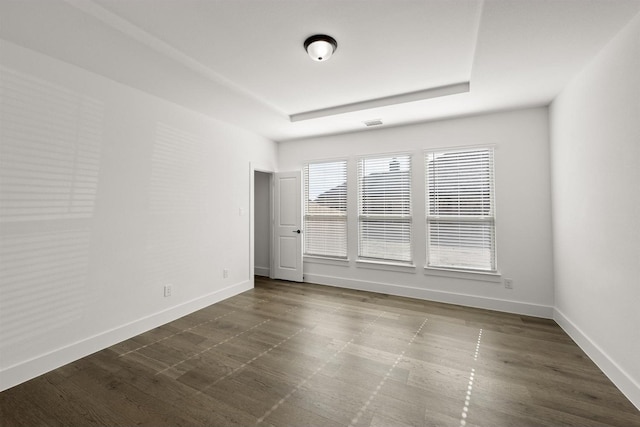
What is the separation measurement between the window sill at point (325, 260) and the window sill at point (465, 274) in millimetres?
1309

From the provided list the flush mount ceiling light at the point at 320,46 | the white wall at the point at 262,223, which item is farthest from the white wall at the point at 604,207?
the white wall at the point at 262,223

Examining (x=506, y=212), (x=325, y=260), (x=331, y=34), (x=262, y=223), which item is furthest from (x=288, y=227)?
(x=331, y=34)

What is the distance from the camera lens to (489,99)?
3309 mm

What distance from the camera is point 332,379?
7.29 feet

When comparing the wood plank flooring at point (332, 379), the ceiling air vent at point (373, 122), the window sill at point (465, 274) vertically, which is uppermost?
the ceiling air vent at point (373, 122)

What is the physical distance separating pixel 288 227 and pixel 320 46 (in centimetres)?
346

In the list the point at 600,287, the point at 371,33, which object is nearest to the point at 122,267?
the point at 371,33

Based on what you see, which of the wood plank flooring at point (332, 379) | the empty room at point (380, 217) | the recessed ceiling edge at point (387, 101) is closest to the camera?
the wood plank flooring at point (332, 379)

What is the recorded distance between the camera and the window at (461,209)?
3.83 m

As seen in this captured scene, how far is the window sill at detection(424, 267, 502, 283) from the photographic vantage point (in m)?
3.75

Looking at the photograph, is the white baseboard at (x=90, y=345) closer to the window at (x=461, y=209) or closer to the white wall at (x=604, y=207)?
the window at (x=461, y=209)

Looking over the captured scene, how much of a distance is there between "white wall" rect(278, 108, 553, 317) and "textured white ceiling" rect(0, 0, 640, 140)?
1.52 feet

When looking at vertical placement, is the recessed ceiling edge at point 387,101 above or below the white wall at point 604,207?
above

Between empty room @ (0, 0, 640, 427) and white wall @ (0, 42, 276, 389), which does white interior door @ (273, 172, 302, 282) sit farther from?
white wall @ (0, 42, 276, 389)
